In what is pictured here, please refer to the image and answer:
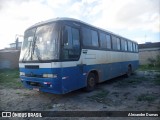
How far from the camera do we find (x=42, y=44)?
6855 millimetres

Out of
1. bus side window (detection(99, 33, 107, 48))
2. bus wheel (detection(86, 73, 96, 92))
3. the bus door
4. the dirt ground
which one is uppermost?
bus side window (detection(99, 33, 107, 48))

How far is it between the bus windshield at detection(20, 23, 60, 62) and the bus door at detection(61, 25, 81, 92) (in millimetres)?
334

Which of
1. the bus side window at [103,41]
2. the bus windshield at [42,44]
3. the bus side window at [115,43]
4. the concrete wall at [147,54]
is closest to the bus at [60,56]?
the bus windshield at [42,44]

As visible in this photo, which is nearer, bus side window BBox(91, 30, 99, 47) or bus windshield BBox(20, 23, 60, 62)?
bus windshield BBox(20, 23, 60, 62)

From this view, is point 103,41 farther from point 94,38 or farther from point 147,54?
point 147,54

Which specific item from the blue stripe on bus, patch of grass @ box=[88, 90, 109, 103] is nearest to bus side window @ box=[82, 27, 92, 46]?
the blue stripe on bus

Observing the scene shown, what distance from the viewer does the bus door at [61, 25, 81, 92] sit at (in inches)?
262

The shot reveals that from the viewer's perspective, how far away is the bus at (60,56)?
653 centimetres

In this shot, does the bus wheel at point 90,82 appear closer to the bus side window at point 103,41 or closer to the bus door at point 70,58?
the bus door at point 70,58

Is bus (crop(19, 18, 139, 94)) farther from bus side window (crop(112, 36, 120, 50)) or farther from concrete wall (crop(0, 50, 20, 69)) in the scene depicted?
concrete wall (crop(0, 50, 20, 69))

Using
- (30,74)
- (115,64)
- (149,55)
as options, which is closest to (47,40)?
(30,74)

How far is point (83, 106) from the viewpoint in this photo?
21.3 feet

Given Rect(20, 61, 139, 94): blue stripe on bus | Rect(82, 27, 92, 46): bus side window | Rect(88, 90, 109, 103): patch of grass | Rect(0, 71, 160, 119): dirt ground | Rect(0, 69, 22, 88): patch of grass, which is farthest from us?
Rect(0, 69, 22, 88): patch of grass

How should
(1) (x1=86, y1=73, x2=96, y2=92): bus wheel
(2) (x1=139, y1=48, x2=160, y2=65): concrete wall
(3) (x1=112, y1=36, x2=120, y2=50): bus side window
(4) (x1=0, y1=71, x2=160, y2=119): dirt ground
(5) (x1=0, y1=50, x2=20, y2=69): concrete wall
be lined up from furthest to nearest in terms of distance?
(2) (x1=139, y1=48, x2=160, y2=65): concrete wall < (5) (x1=0, y1=50, x2=20, y2=69): concrete wall < (3) (x1=112, y1=36, x2=120, y2=50): bus side window < (1) (x1=86, y1=73, x2=96, y2=92): bus wheel < (4) (x1=0, y1=71, x2=160, y2=119): dirt ground
